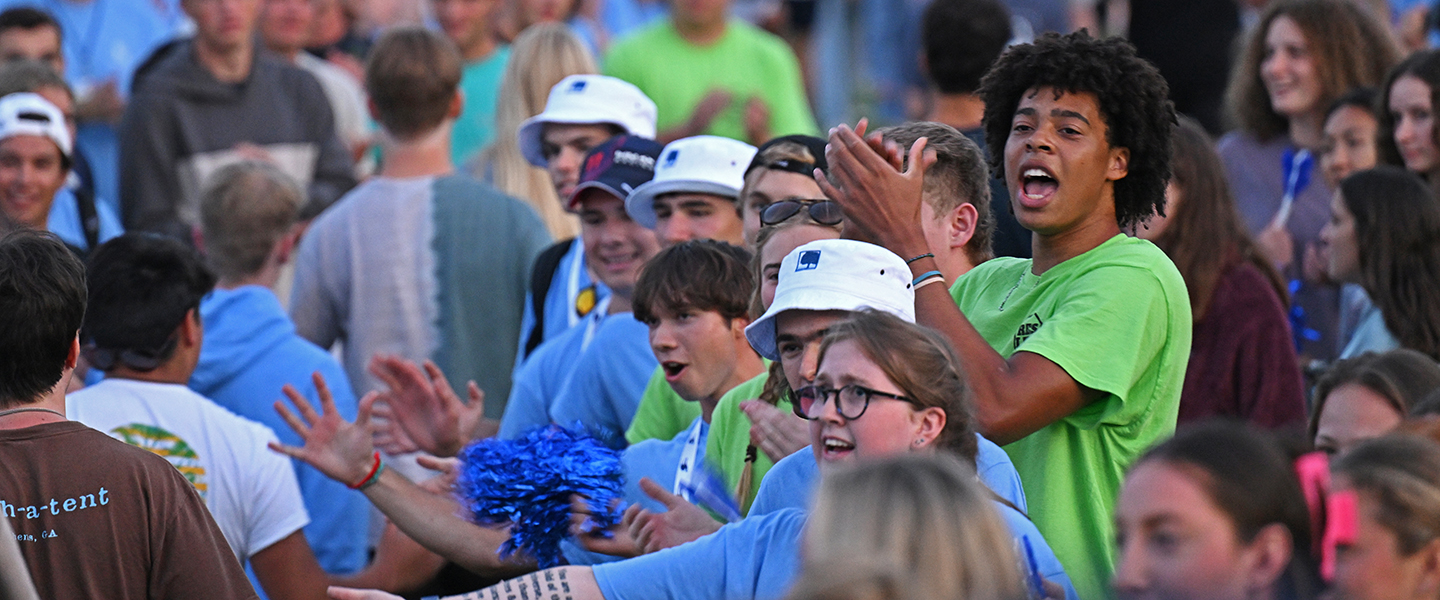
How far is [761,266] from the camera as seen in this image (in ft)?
13.3

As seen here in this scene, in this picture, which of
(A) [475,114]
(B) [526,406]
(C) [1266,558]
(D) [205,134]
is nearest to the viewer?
(C) [1266,558]

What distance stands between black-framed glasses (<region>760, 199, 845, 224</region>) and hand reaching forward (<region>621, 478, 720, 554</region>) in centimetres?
90

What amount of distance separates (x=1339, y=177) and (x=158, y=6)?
6793mm

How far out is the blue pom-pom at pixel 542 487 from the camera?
3.75m

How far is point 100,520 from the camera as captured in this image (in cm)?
340

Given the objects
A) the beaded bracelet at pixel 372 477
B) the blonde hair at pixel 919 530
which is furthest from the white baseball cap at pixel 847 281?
the beaded bracelet at pixel 372 477

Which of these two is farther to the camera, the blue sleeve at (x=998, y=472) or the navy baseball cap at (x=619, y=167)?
the navy baseball cap at (x=619, y=167)

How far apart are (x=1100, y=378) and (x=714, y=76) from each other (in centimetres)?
492

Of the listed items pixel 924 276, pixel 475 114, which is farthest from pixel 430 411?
pixel 475 114

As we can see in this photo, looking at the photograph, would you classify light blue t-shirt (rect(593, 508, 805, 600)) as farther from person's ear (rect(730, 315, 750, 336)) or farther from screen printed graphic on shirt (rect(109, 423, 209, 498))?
screen printed graphic on shirt (rect(109, 423, 209, 498))

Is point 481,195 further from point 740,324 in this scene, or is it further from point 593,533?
point 593,533

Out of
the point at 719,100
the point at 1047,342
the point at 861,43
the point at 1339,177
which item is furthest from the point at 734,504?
the point at 861,43

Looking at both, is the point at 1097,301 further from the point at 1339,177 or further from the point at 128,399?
the point at 1339,177

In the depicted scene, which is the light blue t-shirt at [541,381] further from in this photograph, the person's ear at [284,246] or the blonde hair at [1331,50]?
the blonde hair at [1331,50]
